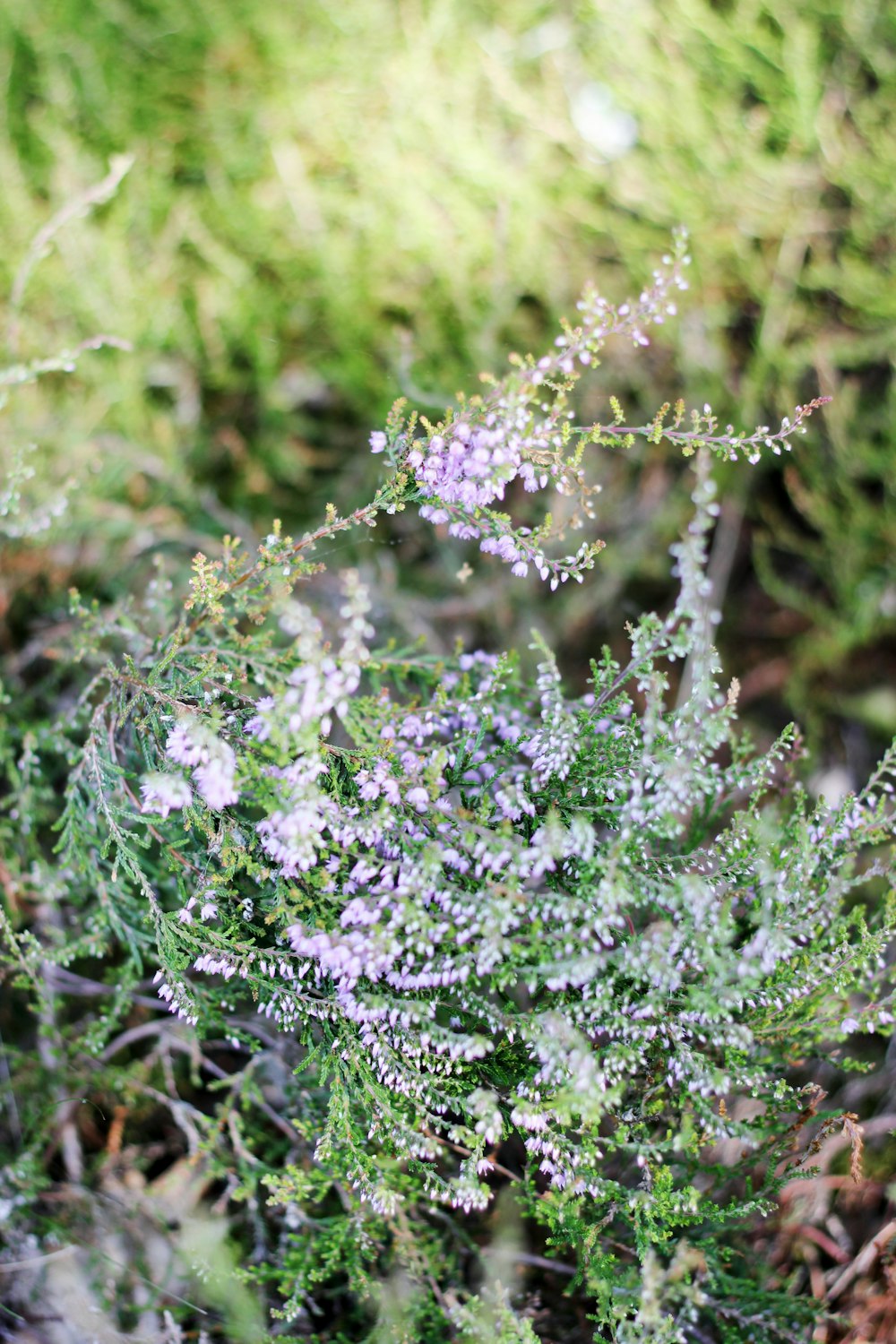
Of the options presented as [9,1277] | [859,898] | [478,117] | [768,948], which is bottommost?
[9,1277]

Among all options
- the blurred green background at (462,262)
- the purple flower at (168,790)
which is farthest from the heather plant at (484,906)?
the blurred green background at (462,262)

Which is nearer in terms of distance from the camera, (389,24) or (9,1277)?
(9,1277)

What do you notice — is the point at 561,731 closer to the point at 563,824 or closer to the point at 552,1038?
the point at 563,824

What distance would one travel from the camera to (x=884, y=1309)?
1.65 m

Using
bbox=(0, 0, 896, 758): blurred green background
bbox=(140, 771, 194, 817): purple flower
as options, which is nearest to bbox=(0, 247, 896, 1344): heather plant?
bbox=(140, 771, 194, 817): purple flower

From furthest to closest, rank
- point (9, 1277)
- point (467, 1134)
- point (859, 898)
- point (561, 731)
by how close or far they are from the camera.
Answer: point (859, 898), point (9, 1277), point (561, 731), point (467, 1134)

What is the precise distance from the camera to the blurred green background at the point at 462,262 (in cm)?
260

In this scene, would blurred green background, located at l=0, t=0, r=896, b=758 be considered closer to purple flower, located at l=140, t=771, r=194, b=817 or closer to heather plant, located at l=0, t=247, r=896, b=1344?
heather plant, located at l=0, t=247, r=896, b=1344

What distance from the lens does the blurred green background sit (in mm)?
2602

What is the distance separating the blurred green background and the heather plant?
1187 millimetres

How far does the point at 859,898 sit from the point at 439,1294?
1.57 metres

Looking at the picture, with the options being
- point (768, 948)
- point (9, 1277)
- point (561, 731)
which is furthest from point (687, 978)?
point (9, 1277)

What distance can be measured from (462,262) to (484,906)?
85.1 inches

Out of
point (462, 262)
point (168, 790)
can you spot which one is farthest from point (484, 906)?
point (462, 262)
